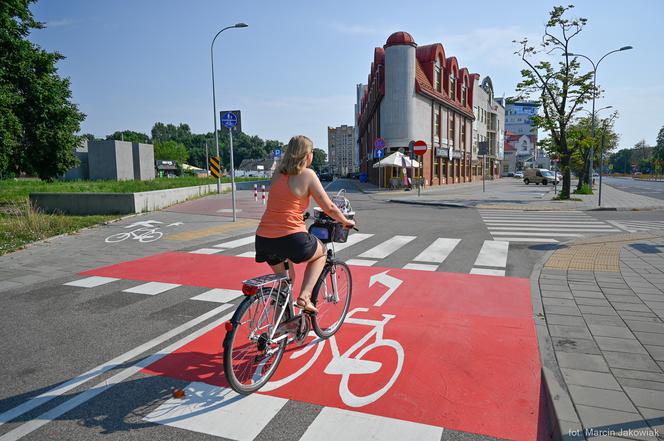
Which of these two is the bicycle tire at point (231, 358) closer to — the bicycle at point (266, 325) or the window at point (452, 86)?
the bicycle at point (266, 325)

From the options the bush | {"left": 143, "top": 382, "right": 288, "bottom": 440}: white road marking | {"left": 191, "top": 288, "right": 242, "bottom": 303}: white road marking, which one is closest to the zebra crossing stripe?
{"left": 191, "top": 288, "right": 242, "bottom": 303}: white road marking

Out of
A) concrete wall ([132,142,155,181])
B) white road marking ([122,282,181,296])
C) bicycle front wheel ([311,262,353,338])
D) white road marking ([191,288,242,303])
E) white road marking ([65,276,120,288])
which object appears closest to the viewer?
bicycle front wheel ([311,262,353,338])

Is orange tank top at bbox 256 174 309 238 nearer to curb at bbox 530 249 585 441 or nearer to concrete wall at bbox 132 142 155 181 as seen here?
curb at bbox 530 249 585 441

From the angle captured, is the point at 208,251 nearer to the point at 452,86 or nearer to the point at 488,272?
the point at 488,272

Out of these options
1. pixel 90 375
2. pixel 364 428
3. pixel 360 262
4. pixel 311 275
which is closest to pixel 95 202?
pixel 360 262

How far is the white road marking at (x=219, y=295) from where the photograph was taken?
555cm

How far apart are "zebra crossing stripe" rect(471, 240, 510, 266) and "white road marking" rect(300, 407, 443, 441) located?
17.3ft

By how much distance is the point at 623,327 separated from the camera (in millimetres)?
4242

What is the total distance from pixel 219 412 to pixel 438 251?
259 inches

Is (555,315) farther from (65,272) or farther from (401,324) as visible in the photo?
(65,272)

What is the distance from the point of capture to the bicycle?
2.98 meters

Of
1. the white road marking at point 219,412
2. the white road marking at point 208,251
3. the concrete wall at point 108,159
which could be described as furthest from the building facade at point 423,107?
the white road marking at point 219,412

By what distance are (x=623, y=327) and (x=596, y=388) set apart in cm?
161

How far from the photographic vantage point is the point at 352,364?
3607 millimetres
